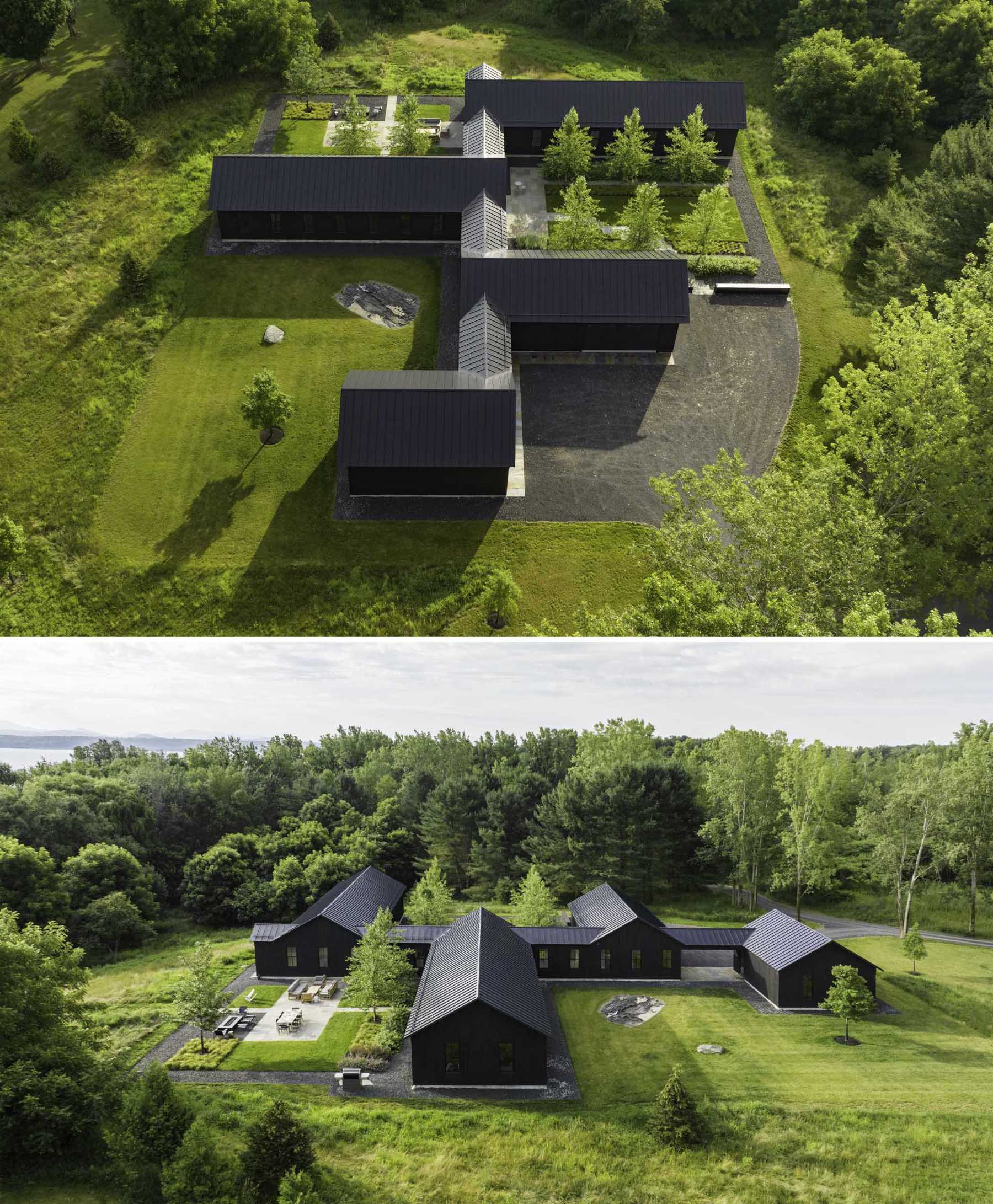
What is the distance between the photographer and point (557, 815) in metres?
30.5

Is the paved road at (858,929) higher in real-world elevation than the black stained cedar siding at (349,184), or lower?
lower

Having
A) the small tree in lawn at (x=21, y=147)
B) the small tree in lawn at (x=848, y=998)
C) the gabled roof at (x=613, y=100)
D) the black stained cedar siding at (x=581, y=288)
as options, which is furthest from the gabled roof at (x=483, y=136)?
the small tree in lawn at (x=848, y=998)

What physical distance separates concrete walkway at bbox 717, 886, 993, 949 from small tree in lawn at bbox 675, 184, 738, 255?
27.6m

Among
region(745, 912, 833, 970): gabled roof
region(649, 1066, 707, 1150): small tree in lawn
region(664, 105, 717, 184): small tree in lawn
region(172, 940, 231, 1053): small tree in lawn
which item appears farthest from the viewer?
region(664, 105, 717, 184): small tree in lawn

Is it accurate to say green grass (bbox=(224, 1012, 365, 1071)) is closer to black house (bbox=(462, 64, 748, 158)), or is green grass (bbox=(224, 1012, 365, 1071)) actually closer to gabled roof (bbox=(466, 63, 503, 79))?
black house (bbox=(462, 64, 748, 158))

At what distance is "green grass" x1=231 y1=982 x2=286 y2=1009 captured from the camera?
24.3 m

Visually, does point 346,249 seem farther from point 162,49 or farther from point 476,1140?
point 476,1140

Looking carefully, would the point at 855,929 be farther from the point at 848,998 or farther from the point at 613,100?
the point at 613,100

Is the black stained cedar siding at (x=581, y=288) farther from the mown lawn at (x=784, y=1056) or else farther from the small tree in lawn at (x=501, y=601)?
the mown lawn at (x=784, y=1056)

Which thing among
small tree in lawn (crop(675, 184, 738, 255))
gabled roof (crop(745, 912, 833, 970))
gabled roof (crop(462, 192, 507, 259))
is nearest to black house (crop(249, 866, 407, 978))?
gabled roof (crop(745, 912, 833, 970))

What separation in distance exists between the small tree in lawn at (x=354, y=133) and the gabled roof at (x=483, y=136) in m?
4.92

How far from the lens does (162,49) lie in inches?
1753

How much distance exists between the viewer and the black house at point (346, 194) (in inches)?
1529

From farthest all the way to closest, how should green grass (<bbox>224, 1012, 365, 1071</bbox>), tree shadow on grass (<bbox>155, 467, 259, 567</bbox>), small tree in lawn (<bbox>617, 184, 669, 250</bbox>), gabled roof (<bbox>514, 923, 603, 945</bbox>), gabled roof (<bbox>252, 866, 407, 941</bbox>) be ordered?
small tree in lawn (<bbox>617, 184, 669, 250</bbox>), tree shadow on grass (<bbox>155, 467, 259, 567</bbox>), gabled roof (<bbox>514, 923, 603, 945</bbox>), gabled roof (<bbox>252, 866, 407, 941</bbox>), green grass (<bbox>224, 1012, 365, 1071</bbox>)
